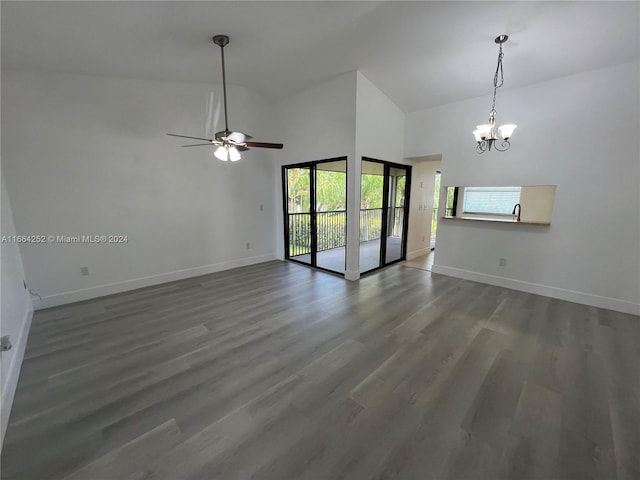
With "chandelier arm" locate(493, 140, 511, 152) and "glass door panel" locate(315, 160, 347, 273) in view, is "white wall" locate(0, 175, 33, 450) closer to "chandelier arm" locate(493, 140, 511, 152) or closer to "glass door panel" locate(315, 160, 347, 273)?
"glass door panel" locate(315, 160, 347, 273)

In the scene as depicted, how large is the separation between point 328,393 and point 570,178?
3981mm

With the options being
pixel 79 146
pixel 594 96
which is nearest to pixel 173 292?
pixel 79 146

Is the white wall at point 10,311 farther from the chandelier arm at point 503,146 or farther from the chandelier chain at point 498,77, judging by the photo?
the chandelier arm at point 503,146

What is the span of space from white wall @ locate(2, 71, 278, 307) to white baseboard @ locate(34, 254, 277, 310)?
1 cm

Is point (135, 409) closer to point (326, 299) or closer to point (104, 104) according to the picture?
point (326, 299)

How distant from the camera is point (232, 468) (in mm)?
1397

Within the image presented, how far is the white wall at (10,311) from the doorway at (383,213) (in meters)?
4.12

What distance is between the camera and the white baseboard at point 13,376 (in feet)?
5.46

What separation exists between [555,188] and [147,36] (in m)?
5.18

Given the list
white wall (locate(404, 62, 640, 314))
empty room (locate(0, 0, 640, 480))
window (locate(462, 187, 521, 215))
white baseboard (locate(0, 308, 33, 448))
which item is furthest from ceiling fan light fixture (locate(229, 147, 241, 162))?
window (locate(462, 187, 521, 215))

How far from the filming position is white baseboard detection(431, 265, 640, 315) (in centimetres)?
321

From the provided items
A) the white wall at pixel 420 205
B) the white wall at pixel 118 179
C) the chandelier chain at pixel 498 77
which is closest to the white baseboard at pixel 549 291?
the white wall at pixel 420 205

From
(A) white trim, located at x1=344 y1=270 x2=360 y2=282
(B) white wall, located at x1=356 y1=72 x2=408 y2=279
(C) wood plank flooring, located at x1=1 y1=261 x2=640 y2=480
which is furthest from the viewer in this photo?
(A) white trim, located at x1=344 y1=270 x2=360 y2=282

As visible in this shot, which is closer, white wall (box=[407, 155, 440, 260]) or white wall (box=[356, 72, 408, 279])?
white wall (box=[356, 72, 408, 279])
